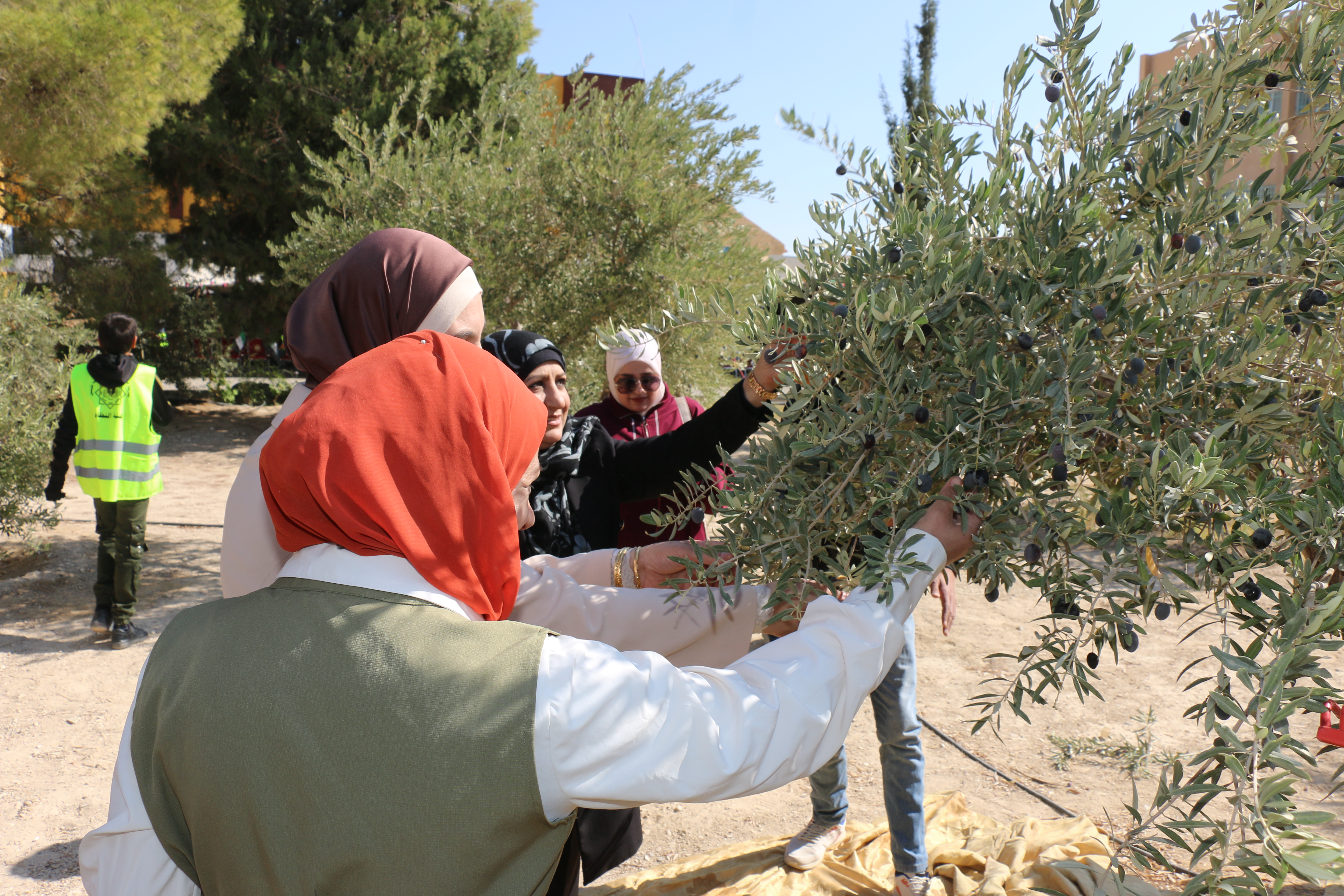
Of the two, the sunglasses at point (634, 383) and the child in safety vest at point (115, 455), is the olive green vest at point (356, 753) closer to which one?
the sunglasses at point (634, 383)

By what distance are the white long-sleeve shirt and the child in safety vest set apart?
543cm

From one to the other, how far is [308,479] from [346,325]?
0.77m

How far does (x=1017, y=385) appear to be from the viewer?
1405 millimetres

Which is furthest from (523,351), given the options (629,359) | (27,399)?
(27,399)

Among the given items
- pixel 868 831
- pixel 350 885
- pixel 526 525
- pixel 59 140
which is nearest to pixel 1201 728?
pixel 868 831

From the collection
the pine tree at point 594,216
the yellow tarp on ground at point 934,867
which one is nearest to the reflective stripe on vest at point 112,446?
the pine tree at point 594,216

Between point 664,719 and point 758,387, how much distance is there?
3.97ft

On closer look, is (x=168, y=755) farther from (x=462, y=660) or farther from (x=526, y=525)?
(x=526, y=525)

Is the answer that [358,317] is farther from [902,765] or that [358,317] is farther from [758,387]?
[902,765]

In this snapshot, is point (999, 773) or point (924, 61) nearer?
point (999, 773)

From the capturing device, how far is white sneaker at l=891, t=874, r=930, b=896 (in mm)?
3338

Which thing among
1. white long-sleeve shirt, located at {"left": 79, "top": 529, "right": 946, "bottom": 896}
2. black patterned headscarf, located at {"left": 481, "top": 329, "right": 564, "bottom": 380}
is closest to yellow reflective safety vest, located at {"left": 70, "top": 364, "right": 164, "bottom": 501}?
black patterned headscarf, located at {"left": 481, "top": 329, "right": 564, "bottom": 380}

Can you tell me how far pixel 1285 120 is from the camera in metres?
1.57

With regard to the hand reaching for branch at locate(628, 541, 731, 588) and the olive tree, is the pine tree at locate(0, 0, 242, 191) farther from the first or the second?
the olive tree
